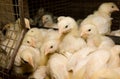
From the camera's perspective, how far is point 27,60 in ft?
6.09

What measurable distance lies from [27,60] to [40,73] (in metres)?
0.15

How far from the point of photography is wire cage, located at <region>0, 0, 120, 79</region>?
79.9 inches

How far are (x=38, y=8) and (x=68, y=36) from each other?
4.25 ft

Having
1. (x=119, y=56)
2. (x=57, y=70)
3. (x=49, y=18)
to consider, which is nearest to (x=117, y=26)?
(x=49, y=18)

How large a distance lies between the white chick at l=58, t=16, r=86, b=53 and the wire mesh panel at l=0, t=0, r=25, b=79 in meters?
0.34

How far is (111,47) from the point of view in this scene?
1.79m

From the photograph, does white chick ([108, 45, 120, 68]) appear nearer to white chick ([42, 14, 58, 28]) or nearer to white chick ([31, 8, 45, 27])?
white chick ([42, 14, 58, 28])

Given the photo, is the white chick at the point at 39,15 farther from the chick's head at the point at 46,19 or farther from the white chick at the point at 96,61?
the white chick at the point at 96,61

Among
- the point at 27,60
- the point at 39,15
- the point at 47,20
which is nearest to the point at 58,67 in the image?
the point at 27,60

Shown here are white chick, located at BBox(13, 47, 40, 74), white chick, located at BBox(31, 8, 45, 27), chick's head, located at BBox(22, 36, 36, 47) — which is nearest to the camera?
white chick, located at BBox(13, 47, 40, 74)

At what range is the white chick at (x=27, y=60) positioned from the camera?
1.86m

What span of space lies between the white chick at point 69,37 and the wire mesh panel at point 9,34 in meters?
0.34

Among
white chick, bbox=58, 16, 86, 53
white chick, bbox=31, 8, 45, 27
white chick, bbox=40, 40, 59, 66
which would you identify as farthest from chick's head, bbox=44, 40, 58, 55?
white chick, bbox=31, 8, 45, 27

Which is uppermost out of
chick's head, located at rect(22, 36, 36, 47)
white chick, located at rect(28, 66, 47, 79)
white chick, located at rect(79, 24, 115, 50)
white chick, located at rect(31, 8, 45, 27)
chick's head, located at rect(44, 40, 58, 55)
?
white chick, located at rect(79, 24, 115, 50)
